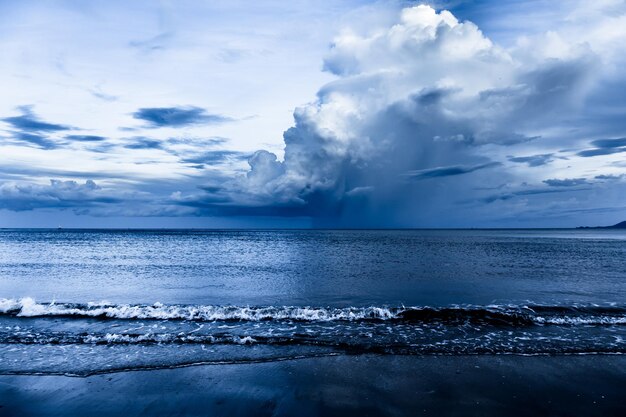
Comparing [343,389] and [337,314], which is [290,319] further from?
[343,389]

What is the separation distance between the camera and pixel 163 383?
37.0 feet

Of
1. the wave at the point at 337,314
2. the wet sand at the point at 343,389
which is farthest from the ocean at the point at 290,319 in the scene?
the wet sand at the point at 343,389

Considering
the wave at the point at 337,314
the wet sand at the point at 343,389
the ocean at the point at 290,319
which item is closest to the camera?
the wet sand at the point at 343,389

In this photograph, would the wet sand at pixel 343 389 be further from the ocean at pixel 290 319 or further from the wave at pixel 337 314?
Answer: the wave at pixel 337 314

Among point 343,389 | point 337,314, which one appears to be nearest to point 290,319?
point 337,314

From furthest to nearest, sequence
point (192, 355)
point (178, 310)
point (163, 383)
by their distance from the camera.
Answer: point (178, 310)
point (192, 355)
point (163, 383)

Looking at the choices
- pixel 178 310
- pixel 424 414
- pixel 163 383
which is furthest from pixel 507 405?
pixel 178 310

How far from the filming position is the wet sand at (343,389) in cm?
959

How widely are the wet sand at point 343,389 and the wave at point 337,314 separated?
6.47m

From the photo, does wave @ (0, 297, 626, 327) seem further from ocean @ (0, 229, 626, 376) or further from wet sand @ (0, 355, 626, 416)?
wet sand @ (0, 355, 626, 416)

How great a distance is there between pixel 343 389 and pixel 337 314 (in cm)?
1004

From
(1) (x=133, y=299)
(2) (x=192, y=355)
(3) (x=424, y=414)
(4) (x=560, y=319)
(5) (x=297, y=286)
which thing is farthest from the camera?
(5) (x=297, y=286)

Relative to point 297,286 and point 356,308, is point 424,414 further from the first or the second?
point 297,286

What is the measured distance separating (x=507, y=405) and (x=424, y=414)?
243 cm
